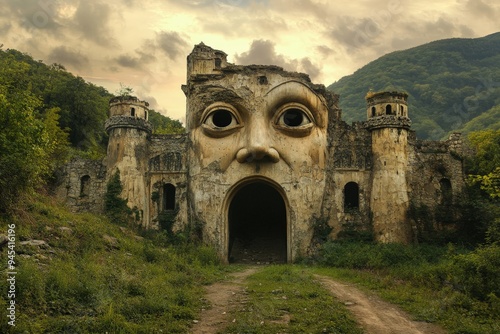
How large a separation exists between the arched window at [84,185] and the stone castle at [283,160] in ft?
3.49

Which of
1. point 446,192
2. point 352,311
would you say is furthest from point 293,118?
point 352,311

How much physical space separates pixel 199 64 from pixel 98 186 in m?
10.0

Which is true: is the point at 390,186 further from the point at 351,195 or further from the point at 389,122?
the point at 389,122

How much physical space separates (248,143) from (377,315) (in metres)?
10.1

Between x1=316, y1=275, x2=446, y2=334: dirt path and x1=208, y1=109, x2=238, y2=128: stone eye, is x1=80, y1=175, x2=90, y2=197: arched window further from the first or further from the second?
x1=316, y1=275, x2=446, y2=334: dirt path

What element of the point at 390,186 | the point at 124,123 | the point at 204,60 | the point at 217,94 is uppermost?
the point at 204,60

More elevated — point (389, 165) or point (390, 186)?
point (389, 165)

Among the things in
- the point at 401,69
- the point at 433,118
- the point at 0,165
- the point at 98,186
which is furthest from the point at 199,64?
the point at 401,69

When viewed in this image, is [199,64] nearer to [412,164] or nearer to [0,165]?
[412,164]

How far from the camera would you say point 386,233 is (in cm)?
2052

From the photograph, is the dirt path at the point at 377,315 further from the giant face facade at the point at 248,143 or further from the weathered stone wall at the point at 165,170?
the weathered stone wall at the point at 165,170

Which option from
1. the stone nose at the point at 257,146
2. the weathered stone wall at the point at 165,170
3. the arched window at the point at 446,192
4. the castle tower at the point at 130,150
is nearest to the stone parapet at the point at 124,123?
the castle tower at the point at 130,150

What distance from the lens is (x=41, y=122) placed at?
573 inches

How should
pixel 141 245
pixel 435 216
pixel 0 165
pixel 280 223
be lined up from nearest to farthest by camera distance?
pixel 0 165 → pixel 141 245 → pixel 435 216 → pixel 280 223
